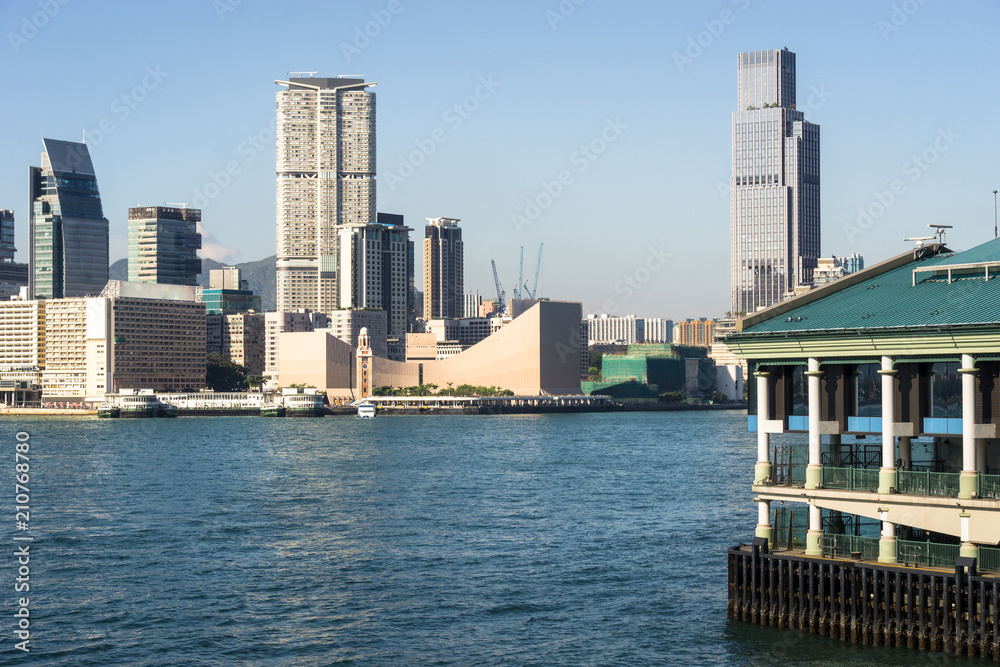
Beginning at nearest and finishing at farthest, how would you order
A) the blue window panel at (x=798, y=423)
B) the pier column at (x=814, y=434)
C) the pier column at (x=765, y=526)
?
the pier column at (x=814, y=434) < the pier column at (x=765, y=526) < the blue window panel at (x=798, y=423)

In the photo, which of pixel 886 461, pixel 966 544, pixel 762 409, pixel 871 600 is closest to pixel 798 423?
pixel 762 409

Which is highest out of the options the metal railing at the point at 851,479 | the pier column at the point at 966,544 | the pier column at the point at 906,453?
the pier column at the point at 906,453

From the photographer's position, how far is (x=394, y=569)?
35.7 meters

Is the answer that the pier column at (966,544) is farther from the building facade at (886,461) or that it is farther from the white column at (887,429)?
the white column at (887,429)

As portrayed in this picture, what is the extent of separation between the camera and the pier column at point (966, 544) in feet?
72.6

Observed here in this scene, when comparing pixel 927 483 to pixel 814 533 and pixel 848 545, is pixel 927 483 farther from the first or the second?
pixel 814 533

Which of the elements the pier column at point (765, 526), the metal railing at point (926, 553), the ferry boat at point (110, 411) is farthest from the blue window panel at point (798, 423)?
the ferry boat at point (110, 411)

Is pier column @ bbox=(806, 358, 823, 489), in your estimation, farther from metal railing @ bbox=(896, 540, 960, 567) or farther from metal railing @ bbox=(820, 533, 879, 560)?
metal railing @ bbox=(896, 540, 960, 567)

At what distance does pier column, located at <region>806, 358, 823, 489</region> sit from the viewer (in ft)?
80.2

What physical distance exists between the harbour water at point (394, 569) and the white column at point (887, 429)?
3.09 m

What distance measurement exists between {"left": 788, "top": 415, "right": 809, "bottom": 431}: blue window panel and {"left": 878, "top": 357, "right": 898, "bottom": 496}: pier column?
226 centimetres

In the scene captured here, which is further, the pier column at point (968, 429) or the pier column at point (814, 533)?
the pier column at point (814, 533)

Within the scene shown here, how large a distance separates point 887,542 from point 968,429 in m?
2.54

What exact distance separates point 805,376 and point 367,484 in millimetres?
39284
